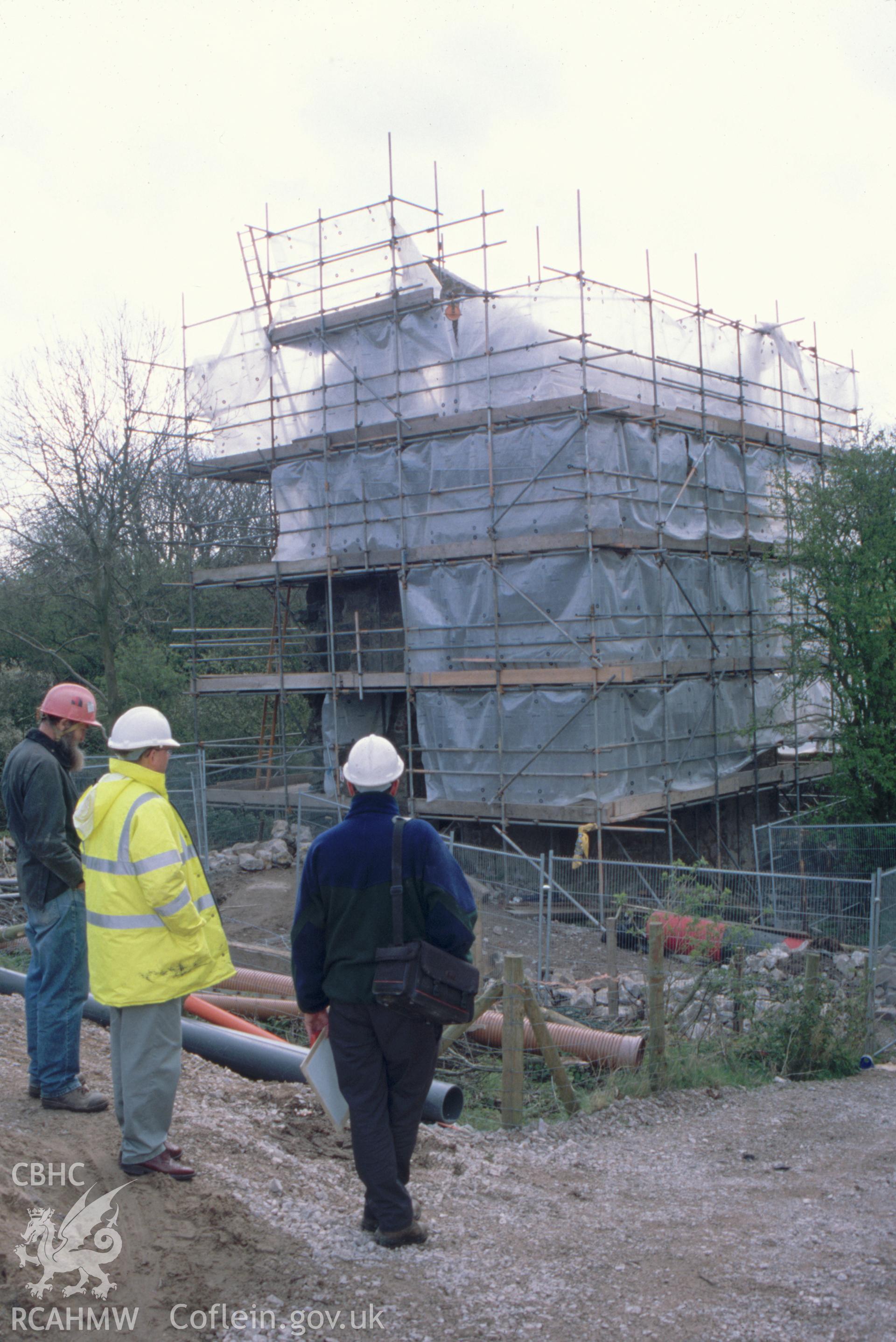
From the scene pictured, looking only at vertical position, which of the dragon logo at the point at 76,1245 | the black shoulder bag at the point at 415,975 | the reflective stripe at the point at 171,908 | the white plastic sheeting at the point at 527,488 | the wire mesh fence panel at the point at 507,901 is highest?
the white plastic sheeting at the point at 527,488

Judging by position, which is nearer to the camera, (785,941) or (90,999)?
(90,999)

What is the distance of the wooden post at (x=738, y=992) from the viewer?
26.0 ft

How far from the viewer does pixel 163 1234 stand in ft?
13.2

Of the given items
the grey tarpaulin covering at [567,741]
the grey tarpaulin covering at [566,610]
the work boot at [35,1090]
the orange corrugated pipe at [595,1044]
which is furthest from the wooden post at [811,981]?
the grey tarpaulin covering at [566,610]

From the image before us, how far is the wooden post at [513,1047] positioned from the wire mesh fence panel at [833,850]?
8.84 meters

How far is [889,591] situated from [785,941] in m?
7.79

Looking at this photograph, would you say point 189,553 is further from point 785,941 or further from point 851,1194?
point 851,1194

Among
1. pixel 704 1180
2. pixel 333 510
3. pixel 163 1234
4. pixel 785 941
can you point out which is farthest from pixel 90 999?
pixel 333 510

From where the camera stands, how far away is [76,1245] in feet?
12.5

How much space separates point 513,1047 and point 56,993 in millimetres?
2467

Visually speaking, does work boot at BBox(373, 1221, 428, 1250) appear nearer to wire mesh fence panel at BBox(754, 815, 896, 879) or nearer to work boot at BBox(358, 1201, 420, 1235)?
work boot at BBox(358, 1201, 420, 1235)

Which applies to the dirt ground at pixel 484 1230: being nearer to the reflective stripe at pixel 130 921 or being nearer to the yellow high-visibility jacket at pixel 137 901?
the yellow high-visibility jacket at pixel 137 901

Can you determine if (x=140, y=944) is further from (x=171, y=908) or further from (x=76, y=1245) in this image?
(x=76, y=1245)

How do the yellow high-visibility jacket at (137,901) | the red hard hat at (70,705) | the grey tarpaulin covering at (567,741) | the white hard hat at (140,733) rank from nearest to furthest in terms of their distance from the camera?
the yellow high-visibility jacket at (137,901) < the white hard hat at (140,733) < the red hard hat at (70,705) < the grey tarpaulin covering at (567,741)
